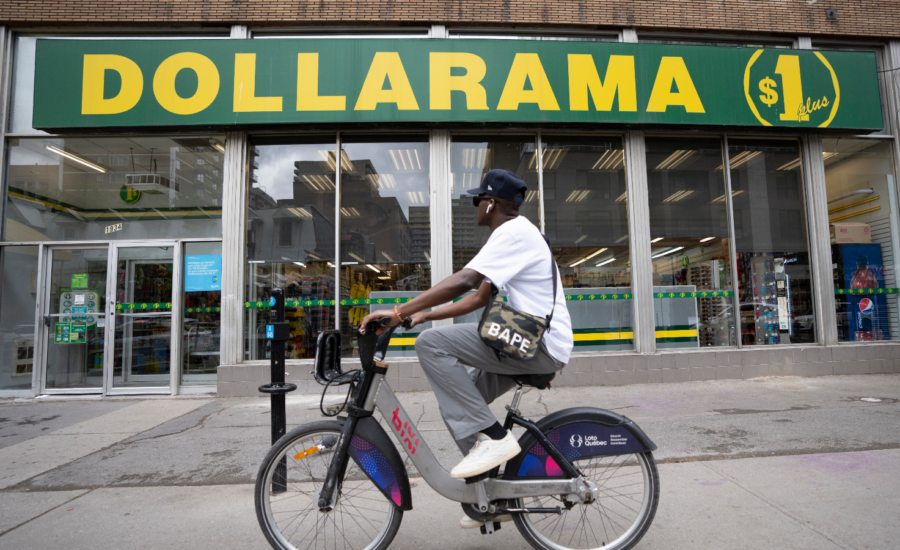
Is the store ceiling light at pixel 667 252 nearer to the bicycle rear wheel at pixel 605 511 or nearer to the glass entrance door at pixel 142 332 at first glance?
the bicycle rear wheel at pixel 605 511

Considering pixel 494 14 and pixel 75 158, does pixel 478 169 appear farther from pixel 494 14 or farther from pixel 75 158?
pixel 75 158

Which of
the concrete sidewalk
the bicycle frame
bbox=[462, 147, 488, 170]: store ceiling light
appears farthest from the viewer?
bbox=[462, 147, 488, 170]: store ceiling light

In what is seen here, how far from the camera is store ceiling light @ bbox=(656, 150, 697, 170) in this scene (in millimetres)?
8492

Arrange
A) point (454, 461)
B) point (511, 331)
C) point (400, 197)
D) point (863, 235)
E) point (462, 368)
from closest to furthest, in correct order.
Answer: point (511, 331), point (462, 368), point (454, 461), point (400, 197), point (863, 235)

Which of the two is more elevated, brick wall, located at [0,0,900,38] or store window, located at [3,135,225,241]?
brick wall, located at [0,0,900,38]

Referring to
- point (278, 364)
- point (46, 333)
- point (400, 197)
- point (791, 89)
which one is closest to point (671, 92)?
point (791, 89)

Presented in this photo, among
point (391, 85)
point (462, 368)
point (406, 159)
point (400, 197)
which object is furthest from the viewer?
point (406, 159)

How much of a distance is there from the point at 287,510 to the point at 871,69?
11.5m

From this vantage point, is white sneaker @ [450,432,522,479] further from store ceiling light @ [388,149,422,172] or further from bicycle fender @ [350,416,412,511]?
store ceiling light @ [388,149,422,172]

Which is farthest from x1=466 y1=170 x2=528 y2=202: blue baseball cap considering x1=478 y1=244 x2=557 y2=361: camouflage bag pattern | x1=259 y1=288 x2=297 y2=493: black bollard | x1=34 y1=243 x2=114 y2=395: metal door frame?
x1=34 y1=243 x2=114 y2=395: metal door frame

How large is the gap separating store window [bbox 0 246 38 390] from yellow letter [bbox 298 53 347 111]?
5.17 metres

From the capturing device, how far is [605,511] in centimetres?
257

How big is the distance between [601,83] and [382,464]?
24.5 ft

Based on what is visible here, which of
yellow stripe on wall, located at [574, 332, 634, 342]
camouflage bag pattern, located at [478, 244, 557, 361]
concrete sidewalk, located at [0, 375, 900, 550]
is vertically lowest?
concrete sidewalk, located at [0, 375, 900, 550]
